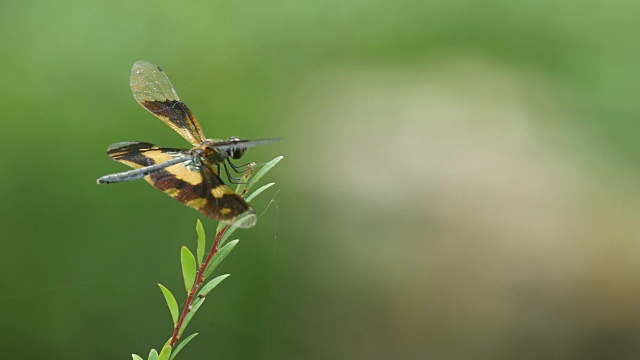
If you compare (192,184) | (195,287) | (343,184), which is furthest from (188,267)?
(343,184)

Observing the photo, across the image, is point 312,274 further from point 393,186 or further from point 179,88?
point 179,88

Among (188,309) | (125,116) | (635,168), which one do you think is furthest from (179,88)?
(188,309)

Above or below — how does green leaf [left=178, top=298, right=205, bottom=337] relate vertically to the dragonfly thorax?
below

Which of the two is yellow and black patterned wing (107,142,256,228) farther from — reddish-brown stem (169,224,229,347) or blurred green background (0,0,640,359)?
blurred green background (0,0,640,359)

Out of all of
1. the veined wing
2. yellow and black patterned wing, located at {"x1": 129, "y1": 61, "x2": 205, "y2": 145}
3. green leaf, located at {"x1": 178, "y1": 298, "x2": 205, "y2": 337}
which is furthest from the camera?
yellow and black patterned wing, located at {"x1": 129, "y1": 61, "x2": 205, "y2": 145}

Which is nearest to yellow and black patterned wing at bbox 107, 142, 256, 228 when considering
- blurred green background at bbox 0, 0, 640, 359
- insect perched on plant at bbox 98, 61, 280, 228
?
insect perched on plant at bbox 98, 61, 280, 228

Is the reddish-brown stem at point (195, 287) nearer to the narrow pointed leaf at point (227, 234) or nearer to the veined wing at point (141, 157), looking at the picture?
the narrow pointed leaf at point (227, 234)
